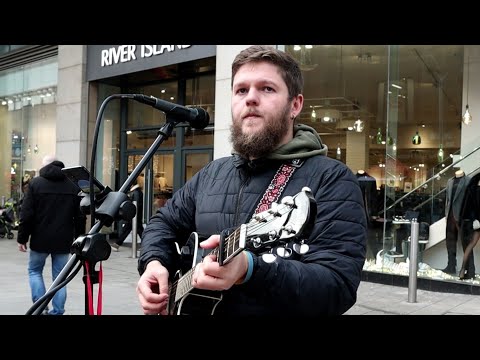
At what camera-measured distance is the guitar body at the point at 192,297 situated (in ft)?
5.59

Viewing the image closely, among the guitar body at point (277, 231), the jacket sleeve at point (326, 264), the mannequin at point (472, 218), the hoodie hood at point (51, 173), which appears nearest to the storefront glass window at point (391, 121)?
the mannequin at point (472, 218)

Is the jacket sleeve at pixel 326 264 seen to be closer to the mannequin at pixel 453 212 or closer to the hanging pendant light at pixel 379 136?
the mannequin at pixel 453 212

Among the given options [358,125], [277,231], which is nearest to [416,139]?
[358,125]

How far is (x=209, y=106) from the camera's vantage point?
1066 centimetres

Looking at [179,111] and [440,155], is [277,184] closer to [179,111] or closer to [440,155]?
[179,111]

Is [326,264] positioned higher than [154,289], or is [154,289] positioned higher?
[326,264]

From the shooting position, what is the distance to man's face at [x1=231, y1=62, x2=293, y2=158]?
1.93m

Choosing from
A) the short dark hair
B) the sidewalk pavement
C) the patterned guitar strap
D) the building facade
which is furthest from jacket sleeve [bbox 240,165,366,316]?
the building facade

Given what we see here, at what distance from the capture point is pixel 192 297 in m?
→ 1.73

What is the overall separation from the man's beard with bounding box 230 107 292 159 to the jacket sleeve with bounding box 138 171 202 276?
17.3 inches

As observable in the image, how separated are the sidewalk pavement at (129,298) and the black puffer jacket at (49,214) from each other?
69cm

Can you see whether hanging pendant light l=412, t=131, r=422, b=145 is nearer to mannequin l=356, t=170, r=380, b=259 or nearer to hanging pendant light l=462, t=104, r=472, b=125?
hanging pendant light l=462, t=104, r=472, b=125

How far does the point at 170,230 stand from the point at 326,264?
0.85 metres
